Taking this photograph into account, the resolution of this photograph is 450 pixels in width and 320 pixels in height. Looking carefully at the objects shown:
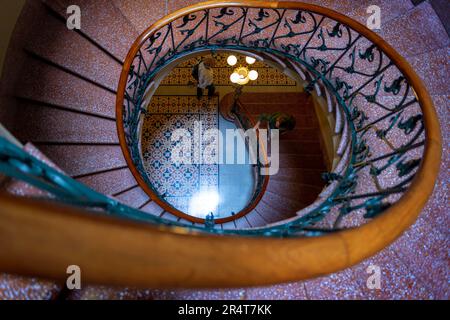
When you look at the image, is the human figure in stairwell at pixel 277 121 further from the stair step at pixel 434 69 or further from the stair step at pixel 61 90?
the stair step at pixel 61 90

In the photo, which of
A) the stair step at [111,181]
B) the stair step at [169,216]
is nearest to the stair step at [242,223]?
the stair step at [169,216]

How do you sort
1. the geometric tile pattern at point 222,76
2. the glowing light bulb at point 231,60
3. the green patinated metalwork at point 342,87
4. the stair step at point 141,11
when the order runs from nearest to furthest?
the green patinated metalwork at point 342,87 → the stair step at point 141,11 → the glowing light bulb at point 231,60 → the geometric tile pattern at point 222,76

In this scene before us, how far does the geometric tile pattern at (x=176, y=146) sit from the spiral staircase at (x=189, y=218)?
4.84ft

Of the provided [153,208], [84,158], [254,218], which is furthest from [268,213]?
[84,158]

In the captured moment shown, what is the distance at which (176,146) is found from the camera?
5.86 metres

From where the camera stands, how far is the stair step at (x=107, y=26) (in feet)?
8.33

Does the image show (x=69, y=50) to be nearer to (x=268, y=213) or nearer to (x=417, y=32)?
(x=417, y=32)

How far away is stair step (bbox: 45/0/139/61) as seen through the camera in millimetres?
2539

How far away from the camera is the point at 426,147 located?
1311mm

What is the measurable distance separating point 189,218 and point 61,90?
6.23ft

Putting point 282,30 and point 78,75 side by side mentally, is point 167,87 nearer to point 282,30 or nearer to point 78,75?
point 282,30
